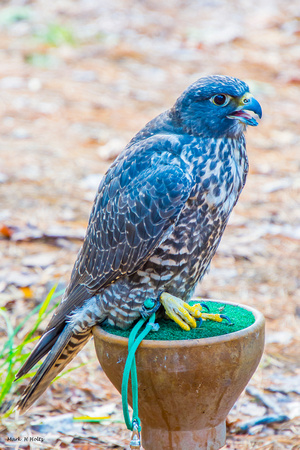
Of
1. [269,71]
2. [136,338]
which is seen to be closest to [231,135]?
[136,338]

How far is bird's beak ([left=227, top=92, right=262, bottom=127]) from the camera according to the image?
241 cm

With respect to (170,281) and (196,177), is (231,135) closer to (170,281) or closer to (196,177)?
(196,177)

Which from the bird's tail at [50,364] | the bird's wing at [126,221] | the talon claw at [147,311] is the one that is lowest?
the bird's tail at [50,364]

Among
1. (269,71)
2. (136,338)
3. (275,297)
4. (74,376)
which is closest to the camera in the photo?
(136,338)

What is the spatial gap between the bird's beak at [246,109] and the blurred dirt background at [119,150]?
1526 mm

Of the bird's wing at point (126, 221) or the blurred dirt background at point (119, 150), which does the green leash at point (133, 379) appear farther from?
the blurred dirt background at point (119, 150)

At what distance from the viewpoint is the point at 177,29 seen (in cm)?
1120

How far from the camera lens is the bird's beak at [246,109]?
2412 mm

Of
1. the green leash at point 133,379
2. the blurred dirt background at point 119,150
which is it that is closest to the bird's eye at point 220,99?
the green leash at point 133,379

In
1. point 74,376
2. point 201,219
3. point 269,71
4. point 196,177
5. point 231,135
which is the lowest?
point 74,376

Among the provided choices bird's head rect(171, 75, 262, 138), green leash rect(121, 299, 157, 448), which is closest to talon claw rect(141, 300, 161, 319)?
green leash rect(121, 299, 157, 448)

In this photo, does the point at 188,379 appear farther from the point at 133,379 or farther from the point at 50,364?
the point at 50,364

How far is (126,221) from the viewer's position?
2.57 metres

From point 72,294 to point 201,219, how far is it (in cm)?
73
